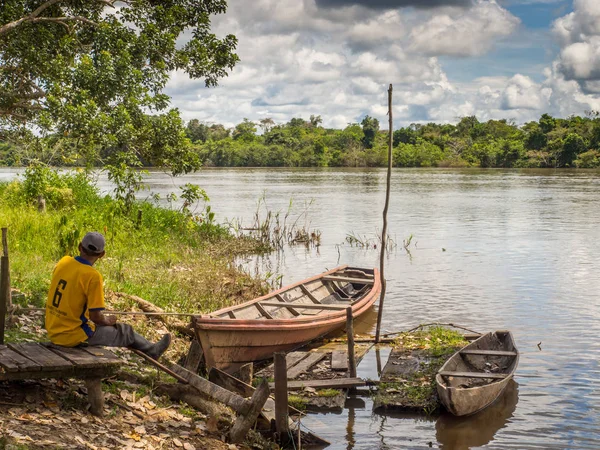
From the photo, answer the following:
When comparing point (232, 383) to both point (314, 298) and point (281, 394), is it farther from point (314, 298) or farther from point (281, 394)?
point (314, 298)

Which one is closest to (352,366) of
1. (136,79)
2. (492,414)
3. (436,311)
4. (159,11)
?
(492,414)

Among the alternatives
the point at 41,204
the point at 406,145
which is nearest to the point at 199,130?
the point at 406,145

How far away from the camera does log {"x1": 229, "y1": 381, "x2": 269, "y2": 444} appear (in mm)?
6180

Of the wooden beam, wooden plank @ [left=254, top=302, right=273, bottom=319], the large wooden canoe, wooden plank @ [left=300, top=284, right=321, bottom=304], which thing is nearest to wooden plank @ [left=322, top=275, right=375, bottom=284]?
the large wooden canoe

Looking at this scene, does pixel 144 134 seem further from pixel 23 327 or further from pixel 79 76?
pixel 23 327

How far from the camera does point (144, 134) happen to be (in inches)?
523

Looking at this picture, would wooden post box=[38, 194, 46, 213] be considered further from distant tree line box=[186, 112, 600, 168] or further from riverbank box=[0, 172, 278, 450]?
distant tree line box=[186, 112, 600, 168]

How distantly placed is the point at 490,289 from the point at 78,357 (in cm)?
1294

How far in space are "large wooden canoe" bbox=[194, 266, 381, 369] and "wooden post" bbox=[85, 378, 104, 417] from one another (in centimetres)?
252

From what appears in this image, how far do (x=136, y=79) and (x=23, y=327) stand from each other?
227 inches

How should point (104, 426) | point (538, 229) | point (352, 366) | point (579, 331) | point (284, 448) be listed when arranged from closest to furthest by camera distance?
point (104, 426) → point (284, 448) → point (352, 366) → point (579, 331) → point (538, 229)

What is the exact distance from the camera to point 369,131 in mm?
113438

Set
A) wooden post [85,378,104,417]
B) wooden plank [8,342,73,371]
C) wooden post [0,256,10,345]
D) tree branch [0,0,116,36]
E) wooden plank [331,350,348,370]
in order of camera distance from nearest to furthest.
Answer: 1. wooden plank [8,342,73,371]
2. wooden post [85,378,104,417]
3. wooden post [0,256,10,345]
4. wooden plank [331,350,348,370]
5. tree branch [0,0,116,36]

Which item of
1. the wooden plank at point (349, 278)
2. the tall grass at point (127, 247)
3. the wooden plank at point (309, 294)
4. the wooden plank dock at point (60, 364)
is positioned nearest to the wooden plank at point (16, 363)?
the wooden plank dock at point (60, 364)
